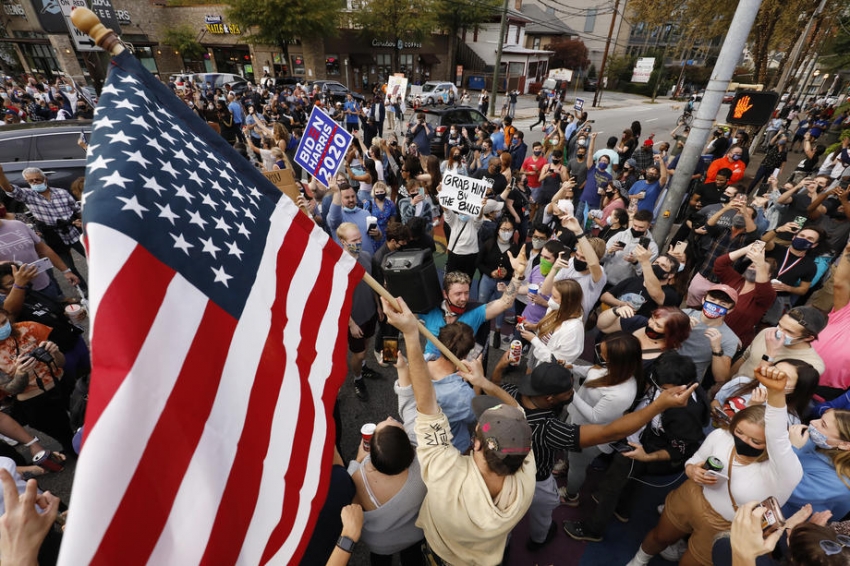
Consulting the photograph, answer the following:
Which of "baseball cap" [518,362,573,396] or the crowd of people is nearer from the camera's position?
the crowd of people

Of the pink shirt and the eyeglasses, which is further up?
the eyeglasses

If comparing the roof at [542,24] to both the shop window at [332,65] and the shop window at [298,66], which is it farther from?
the shop window at [298,66]

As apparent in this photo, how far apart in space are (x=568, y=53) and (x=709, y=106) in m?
56.6

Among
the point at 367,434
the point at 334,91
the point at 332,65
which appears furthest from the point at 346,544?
the point at 332,65

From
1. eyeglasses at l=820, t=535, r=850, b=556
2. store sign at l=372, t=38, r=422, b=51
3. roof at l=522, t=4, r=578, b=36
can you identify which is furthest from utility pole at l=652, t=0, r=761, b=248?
roof at l=522, t=4, r=578, b=36

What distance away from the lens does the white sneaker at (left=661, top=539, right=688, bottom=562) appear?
3168 millimetres

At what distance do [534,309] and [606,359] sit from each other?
5.25 feet

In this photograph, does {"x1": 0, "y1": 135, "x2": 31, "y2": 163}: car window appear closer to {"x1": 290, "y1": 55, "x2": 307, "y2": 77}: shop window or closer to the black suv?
the black suv

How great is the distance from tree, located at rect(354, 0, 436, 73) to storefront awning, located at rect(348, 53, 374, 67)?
2510 mm

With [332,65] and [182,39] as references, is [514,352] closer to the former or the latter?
[332,65]

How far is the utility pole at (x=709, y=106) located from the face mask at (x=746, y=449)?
4.18 metres

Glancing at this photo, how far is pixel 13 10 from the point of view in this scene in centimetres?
3469

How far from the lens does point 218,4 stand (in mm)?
37469

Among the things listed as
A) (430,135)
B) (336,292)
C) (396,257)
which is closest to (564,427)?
(336,292)
